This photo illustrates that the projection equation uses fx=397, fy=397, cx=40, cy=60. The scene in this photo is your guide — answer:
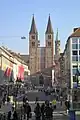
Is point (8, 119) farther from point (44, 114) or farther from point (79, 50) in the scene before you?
point (79, 50)

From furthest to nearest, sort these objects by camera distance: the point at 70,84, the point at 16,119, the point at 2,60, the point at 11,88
Answer: the point at 2,60
the point at 11,88
the point at 70,84
the point at 16,119

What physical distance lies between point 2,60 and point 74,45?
151ft

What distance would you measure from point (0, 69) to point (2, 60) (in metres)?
9.73

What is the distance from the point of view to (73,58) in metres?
81.0

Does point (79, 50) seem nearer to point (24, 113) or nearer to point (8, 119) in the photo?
point (24, 113)

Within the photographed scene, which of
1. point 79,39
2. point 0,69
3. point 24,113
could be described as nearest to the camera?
point 24,113

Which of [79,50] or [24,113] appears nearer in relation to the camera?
[24,113]

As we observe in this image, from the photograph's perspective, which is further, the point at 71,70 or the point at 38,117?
A: the point at 71,70

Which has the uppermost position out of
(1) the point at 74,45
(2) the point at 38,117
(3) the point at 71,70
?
(1) the point at 74,45

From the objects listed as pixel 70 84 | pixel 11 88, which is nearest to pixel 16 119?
pixel 70 84

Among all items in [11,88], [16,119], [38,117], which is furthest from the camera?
[11,88]

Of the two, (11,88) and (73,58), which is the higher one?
(73,58)

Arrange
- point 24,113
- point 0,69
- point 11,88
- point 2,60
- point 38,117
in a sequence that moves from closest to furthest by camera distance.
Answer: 1. point 38,117
2. point 24,113
3. point 11,88
4. point 0,69
5. point 2,60

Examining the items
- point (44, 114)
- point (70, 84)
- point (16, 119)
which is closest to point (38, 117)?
point (44, 114)
